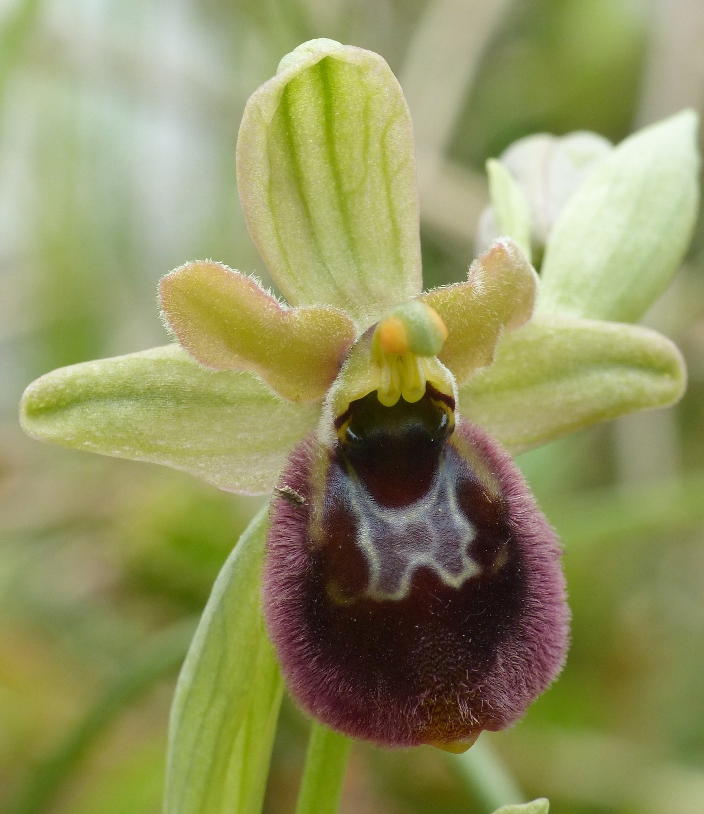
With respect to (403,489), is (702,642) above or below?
below

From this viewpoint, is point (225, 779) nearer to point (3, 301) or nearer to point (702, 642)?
point (702, 642)

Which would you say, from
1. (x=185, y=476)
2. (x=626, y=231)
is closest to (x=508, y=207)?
(x=626, y=231)

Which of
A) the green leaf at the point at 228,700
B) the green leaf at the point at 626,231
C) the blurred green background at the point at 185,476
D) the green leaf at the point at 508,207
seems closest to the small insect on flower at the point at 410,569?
the green leaf at the point at 228,700

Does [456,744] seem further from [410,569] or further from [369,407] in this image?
[369,407]

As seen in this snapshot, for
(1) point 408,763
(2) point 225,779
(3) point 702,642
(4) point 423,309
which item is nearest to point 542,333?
(4) point 423,309

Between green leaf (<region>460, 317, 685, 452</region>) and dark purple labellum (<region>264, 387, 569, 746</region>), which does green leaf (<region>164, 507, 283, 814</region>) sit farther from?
green leaf (<region>460, 317, 685, 452</region>)

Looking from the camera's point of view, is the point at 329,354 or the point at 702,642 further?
the point at 702,642

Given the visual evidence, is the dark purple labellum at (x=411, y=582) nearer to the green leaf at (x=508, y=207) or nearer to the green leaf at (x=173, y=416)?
the green leaf at (x=173, y=416)
